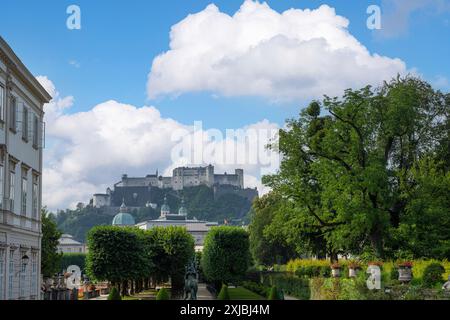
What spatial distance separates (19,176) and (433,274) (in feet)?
59.3

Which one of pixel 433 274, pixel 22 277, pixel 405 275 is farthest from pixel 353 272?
pixel 22 277

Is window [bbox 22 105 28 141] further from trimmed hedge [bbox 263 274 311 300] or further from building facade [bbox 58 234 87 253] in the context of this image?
building facade [bbox 58 234 87 253]

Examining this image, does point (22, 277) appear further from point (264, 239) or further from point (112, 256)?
point (264, 239)

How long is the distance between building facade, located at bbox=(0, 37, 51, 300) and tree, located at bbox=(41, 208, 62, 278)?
1692cm

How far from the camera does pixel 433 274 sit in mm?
29875

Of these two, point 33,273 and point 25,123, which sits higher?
point 25,123

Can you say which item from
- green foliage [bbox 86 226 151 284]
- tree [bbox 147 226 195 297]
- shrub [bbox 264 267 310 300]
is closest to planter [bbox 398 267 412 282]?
shrub [bbox 264 267 310 300]

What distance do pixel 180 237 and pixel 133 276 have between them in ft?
29.1

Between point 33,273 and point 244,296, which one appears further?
point 244,296

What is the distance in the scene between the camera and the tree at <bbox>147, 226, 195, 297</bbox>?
58000 millimetres

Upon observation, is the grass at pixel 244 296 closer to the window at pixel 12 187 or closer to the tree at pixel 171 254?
the tree at pixel 171 254
